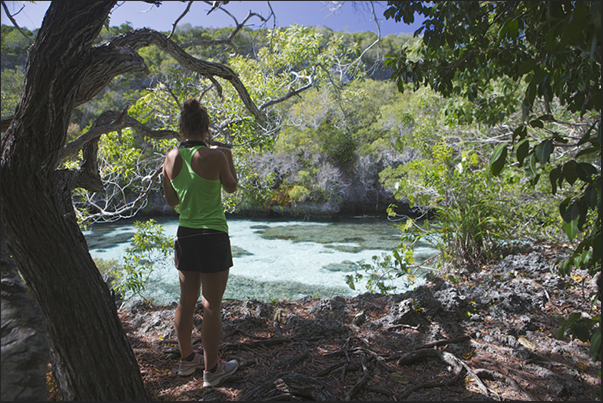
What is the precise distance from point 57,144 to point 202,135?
0.61m

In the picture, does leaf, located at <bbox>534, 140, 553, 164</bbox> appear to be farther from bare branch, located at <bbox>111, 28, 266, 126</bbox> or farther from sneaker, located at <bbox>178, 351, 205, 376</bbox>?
bare branch, located at <bbox>111, 28, 266, 126</bbox>

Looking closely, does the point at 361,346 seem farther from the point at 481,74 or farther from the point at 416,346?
the point at 481,74

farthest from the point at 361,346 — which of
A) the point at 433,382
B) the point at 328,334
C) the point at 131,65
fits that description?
the point at 131,65

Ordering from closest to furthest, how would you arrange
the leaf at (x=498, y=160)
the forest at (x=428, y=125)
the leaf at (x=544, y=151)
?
the leaf at (x=544, y=151), the leaf at (x=498, y=160), the forest at (x=428, y=125)

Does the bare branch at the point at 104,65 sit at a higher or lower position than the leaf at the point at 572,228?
higher

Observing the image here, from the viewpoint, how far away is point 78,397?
136cm

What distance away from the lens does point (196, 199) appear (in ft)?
5.49

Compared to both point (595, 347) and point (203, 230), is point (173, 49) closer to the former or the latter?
point (203, 230)

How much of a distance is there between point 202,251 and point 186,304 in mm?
302

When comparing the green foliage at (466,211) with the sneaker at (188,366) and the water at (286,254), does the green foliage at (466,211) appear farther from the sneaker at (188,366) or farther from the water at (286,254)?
the sneaker at (188,366)

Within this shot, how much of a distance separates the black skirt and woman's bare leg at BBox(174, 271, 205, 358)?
6 centimetres

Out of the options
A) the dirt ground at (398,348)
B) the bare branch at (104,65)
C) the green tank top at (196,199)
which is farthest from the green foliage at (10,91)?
the green tank top at (196,199)

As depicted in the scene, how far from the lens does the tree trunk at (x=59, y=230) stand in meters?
1.36

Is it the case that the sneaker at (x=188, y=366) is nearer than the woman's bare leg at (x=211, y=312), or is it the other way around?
the woman's bare leg at (x=211, y=312)
